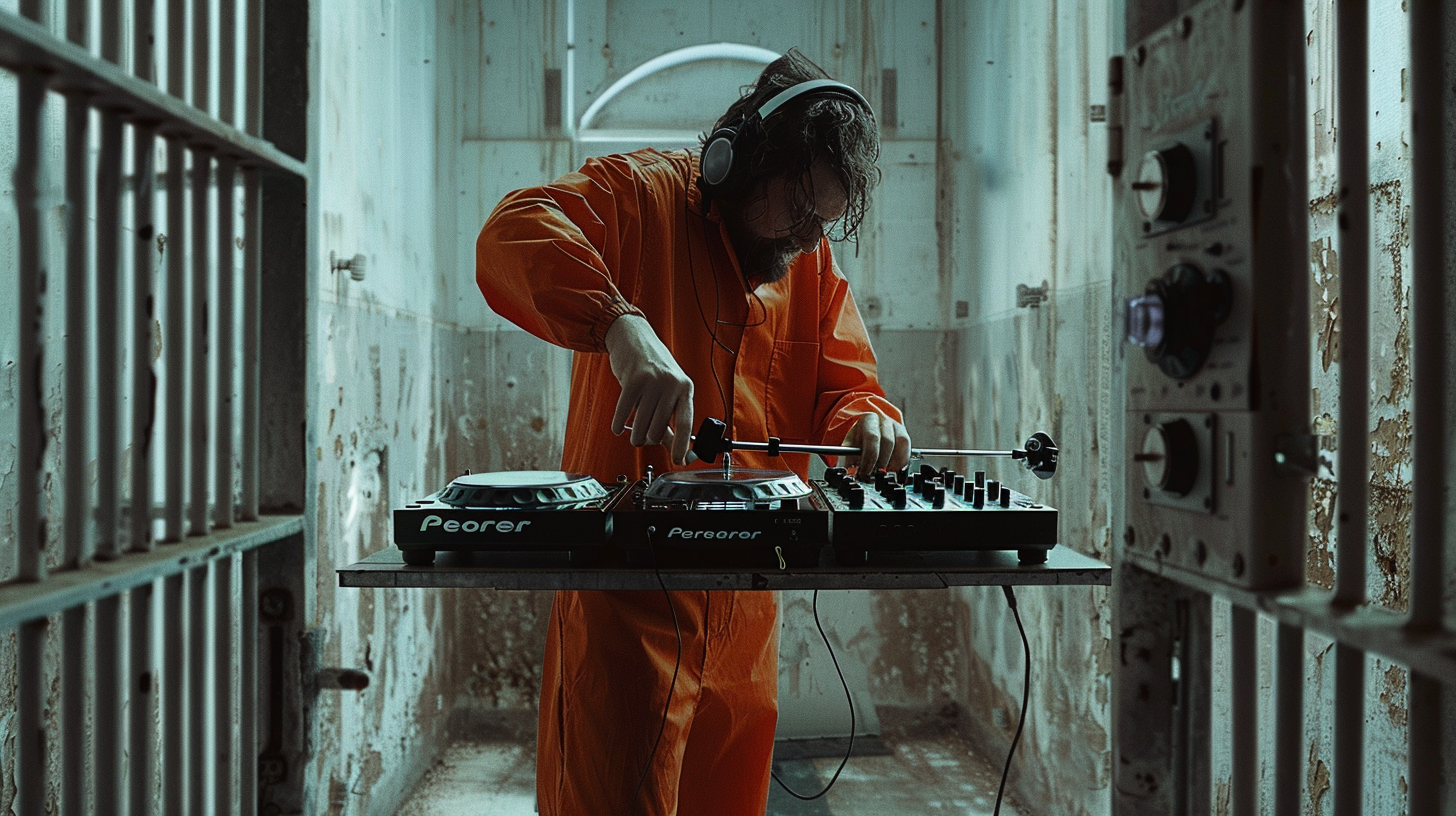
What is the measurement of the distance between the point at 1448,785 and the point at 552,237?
1.15 meters

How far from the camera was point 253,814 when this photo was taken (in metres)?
0.85

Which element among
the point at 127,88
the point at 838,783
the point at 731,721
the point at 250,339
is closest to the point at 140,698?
the point at 250,339

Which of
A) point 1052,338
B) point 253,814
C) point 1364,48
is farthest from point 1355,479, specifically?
point 1052,338

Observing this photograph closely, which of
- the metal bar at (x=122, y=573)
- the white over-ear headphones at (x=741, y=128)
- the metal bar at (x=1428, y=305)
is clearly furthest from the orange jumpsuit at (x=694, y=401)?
the metal bar at (x=1428, y=305)

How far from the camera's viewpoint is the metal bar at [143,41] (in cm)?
71

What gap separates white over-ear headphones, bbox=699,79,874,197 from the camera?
1464 millimetres

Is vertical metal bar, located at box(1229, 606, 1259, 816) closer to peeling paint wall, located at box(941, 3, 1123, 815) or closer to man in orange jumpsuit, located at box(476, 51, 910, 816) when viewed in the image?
man in orange jumpsuit, located at box(476, 51, 910, 816)

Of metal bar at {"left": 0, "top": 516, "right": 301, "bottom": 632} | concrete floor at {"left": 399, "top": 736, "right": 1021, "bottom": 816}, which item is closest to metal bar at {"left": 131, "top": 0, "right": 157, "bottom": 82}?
metal bar at {"left": 0, "top": 516, "right": 301, "bottom": 632}

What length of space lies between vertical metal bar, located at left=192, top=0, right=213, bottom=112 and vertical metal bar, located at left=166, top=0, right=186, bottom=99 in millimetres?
11

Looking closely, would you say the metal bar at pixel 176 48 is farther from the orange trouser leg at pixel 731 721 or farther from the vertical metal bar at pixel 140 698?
the orange trouser leg at pixel 731 721

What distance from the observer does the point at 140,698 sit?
73cm

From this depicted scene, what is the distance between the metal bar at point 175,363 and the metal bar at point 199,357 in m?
0.01

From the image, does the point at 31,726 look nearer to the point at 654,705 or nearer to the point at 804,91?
the point at 654,705

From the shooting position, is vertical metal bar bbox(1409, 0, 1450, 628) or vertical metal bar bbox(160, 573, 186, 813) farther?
vertical metal bar bbox(160, 573, 186, 813)
